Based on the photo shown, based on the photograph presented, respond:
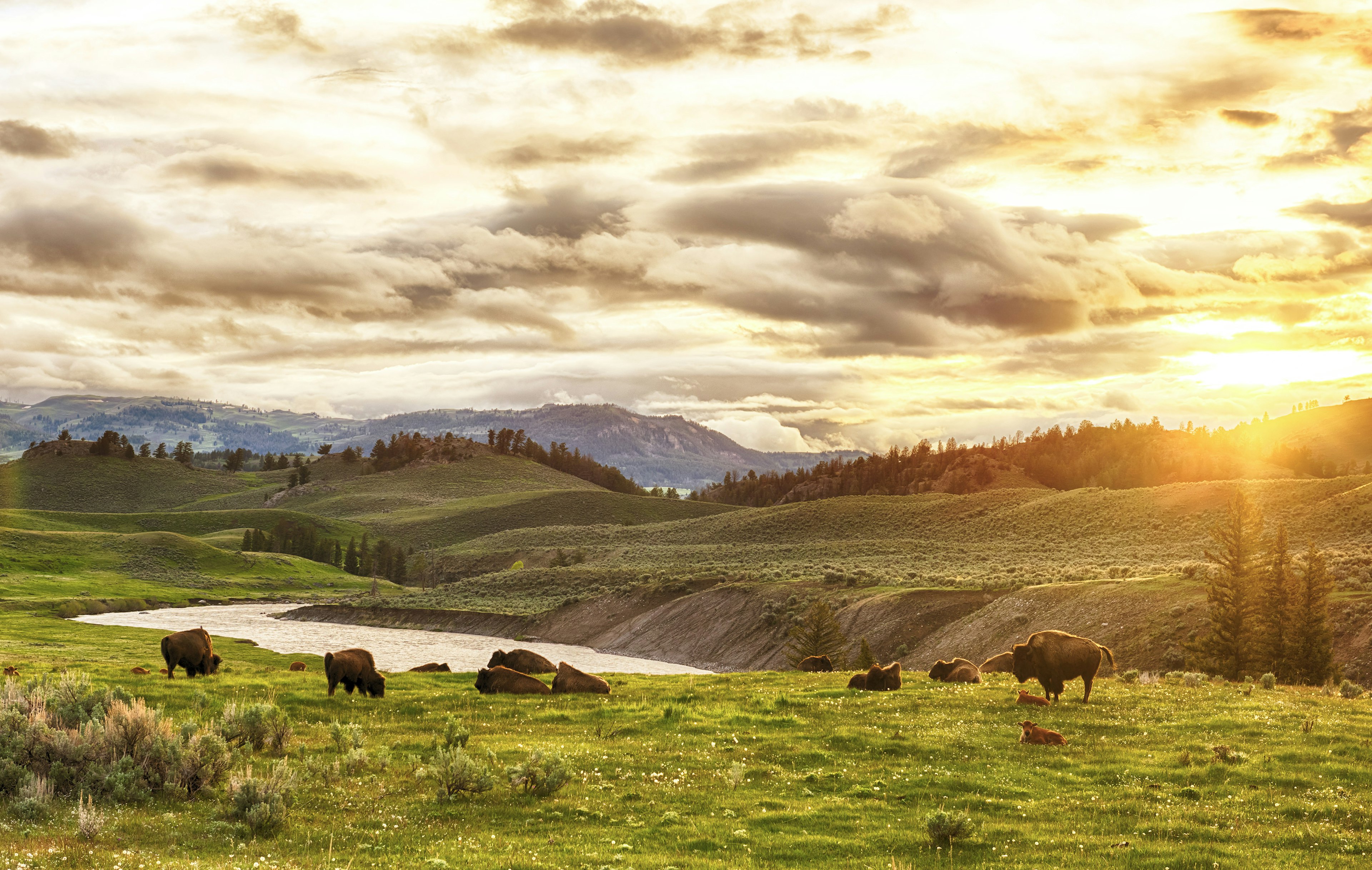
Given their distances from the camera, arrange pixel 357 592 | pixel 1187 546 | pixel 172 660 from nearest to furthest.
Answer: pixel 172 660, pixel 1187 546, pixel 357 592

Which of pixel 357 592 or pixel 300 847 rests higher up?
pixel 300 847

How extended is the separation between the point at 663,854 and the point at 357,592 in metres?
169

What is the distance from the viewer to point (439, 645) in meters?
96.4

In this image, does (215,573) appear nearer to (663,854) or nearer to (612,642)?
(612,642)

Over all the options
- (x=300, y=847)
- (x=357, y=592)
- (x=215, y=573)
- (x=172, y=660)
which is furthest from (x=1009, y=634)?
(x=215, y=573)

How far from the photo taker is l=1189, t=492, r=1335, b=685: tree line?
1690 inches

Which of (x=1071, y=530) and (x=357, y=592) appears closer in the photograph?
(x=1071, y=530)

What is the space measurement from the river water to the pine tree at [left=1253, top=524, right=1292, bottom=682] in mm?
36443

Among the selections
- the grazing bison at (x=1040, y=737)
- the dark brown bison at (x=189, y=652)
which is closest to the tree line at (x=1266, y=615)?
the grazing bison at (x=1040, y=737)

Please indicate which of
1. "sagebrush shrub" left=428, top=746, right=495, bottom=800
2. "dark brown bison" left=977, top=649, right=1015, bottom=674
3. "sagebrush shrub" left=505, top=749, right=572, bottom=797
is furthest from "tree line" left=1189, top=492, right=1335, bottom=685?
"sagebrush shrub" left=428, top=746, right=495, bottom=800

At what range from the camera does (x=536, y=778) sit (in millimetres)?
16531

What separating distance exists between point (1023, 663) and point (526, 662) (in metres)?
20.4

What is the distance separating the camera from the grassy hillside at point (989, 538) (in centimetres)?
8950

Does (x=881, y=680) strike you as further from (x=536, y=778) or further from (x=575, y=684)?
(x=536, y=778)
